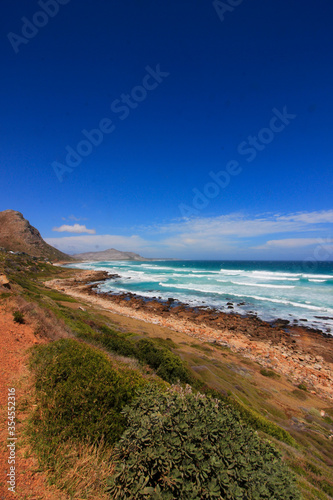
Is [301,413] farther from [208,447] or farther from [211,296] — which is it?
[211,296]

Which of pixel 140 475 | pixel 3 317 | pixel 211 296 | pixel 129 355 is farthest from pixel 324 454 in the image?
pixel 211 296

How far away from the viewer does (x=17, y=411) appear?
3979 millimetres

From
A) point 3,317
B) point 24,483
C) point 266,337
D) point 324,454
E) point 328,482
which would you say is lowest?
point 266,337

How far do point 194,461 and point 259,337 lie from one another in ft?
65.4

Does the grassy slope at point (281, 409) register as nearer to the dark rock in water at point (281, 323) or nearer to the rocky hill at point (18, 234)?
the dark rock in water at point (281, 323)

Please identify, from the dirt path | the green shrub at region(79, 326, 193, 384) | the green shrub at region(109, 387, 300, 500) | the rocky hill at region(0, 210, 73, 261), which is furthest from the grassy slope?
the rocky hill at region(0, 210, 73, 261)

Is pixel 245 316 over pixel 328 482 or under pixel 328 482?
under

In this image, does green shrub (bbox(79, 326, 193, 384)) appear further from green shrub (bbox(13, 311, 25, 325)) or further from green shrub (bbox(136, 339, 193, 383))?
green shrub (bbox(13, 311, 25, 325))

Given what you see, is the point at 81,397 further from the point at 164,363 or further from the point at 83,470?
the point at 164,363

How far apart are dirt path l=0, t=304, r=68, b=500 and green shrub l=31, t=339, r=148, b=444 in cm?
37

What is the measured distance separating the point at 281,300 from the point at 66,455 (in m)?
36.4

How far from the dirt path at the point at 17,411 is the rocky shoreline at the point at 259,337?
14.2 m

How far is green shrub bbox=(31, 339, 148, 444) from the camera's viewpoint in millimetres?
3480

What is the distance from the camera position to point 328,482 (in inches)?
189
